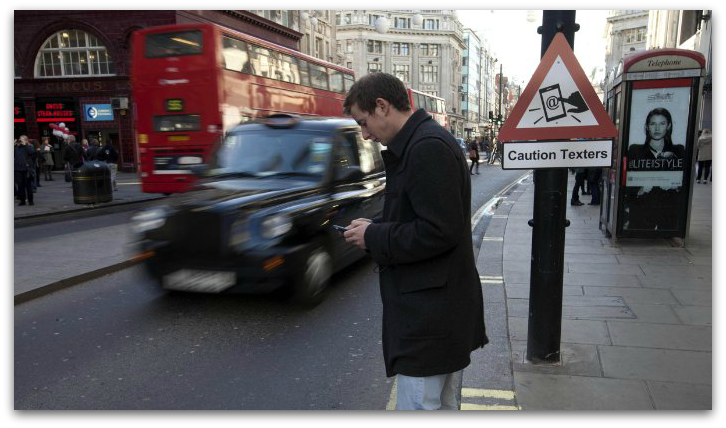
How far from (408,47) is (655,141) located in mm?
80331

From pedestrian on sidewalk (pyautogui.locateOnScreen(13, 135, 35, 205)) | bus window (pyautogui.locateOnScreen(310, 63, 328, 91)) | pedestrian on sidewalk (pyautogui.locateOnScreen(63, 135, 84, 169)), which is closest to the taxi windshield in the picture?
pedestrian on sidewalk (pyautogui.locateOnScreen(13, 135, 35, 205))

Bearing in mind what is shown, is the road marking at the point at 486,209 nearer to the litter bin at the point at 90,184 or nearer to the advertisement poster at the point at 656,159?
the advertisement poster at the point at 656,159

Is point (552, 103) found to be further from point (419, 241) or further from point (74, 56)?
point (74, 56)

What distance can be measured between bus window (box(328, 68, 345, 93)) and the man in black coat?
14801mm

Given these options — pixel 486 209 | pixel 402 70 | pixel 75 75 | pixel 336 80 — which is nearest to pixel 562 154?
pixel 486 209

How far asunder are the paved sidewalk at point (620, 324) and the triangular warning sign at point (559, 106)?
1.48 m

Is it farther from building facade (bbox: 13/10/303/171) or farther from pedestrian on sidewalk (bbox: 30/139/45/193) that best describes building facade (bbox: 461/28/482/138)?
pedestrian on sidewalk (bbox: 30/139/45/193)

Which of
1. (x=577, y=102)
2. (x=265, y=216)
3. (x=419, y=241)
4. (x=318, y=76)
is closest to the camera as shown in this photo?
(x=419, y=241)

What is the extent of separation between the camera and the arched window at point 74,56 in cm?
2527

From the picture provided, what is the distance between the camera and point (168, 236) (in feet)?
15.0

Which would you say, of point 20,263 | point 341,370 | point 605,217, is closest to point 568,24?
point 341,370

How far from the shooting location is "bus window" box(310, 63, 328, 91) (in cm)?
1525

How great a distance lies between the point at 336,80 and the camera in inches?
649
